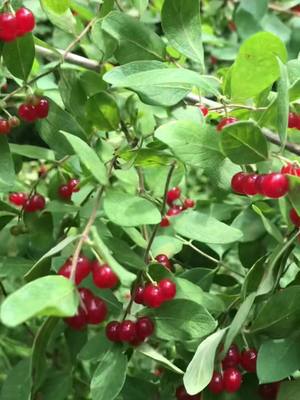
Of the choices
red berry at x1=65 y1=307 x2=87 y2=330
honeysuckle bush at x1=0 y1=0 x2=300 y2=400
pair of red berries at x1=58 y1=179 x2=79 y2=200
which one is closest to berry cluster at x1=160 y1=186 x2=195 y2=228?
honeysuckle bush at x1=0 y1=0 x2=300 y2=400

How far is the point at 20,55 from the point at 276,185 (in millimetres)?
A: 460

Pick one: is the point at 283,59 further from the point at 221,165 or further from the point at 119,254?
the point at 119,254

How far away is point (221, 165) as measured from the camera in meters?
0.91

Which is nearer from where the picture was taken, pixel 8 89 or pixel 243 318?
pixel 243 318

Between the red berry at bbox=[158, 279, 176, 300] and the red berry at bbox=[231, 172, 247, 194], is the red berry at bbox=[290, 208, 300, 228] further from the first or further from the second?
the red berry at bbox=[158, 279, 176, 300]

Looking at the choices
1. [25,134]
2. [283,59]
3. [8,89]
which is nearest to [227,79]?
[283,59]

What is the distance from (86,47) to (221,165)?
45 centimetres

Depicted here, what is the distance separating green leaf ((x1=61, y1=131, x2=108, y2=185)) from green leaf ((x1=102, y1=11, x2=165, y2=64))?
0.90ft

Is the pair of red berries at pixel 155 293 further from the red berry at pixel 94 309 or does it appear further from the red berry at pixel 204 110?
the red berry at pixel 204 110

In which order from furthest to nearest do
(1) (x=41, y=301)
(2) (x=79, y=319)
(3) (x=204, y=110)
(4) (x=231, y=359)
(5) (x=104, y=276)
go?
(3) (x=204, y=110), (4) (x=231, y=359), (2) (x=79, y=319), (5) (x=104, y=276), (1) (x=41, y=301)

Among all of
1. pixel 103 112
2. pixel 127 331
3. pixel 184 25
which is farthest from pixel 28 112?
pixel 127 331

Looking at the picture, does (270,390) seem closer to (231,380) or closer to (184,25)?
(231,380)

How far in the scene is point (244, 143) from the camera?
0.80m

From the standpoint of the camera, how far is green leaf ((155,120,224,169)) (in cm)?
79
